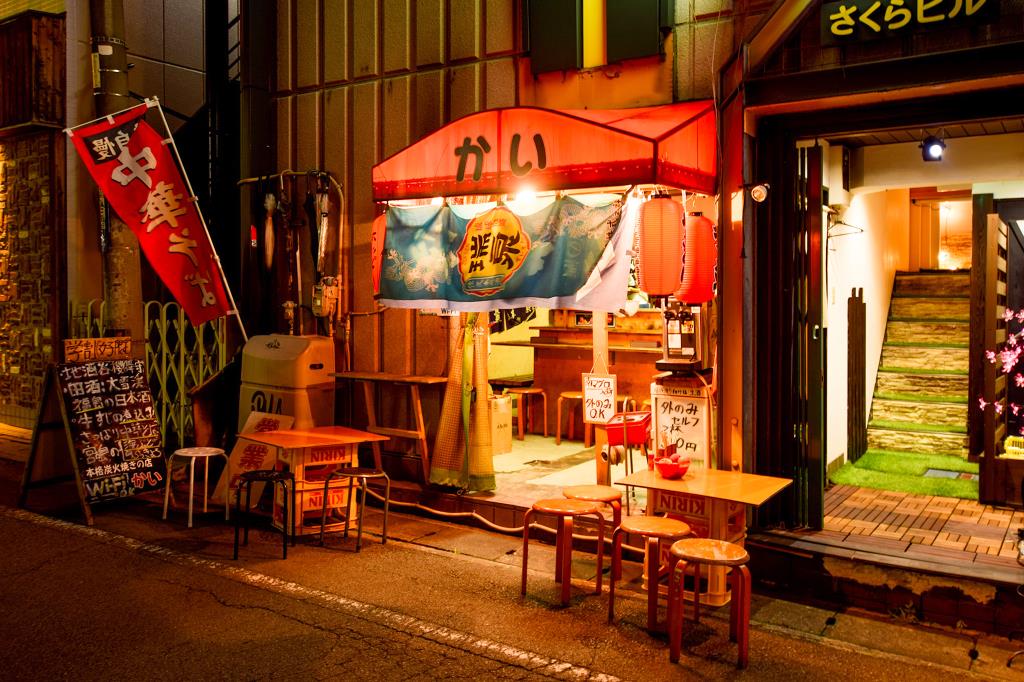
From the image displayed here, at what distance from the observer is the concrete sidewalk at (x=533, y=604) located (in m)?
6.61

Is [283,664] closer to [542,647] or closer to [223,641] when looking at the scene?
[223,641]

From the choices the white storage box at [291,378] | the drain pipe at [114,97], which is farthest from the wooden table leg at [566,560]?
the drain pipe at [114,97]

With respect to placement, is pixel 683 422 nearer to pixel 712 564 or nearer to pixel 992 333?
pixel 712 564

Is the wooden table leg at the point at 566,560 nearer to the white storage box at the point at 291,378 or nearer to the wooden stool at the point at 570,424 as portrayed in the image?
the white storage box at the point at 291,378

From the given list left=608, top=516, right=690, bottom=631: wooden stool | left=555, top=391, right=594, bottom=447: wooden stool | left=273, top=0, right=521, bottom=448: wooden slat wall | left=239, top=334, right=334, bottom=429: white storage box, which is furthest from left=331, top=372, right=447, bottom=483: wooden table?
left=608, top=516, right=690, bottom=631: wooden stool

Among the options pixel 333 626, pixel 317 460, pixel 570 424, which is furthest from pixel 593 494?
pixel 570 424

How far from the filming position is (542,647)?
6.72 meters

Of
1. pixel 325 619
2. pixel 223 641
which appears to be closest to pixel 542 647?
pixel 325 619

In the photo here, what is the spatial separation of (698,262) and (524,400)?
7.58 m

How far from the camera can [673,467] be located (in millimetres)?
7793

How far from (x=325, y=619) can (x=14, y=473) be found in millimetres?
8277

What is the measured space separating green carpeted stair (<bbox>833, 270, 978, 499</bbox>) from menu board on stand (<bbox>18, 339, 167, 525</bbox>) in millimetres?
9207

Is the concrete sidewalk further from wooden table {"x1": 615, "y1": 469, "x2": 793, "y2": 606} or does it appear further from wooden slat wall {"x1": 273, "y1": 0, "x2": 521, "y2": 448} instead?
wooden slat wall {"x1": 273, "y1": 0, "x2": 521, "y2": 448}

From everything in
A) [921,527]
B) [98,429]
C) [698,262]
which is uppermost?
[698,262]
